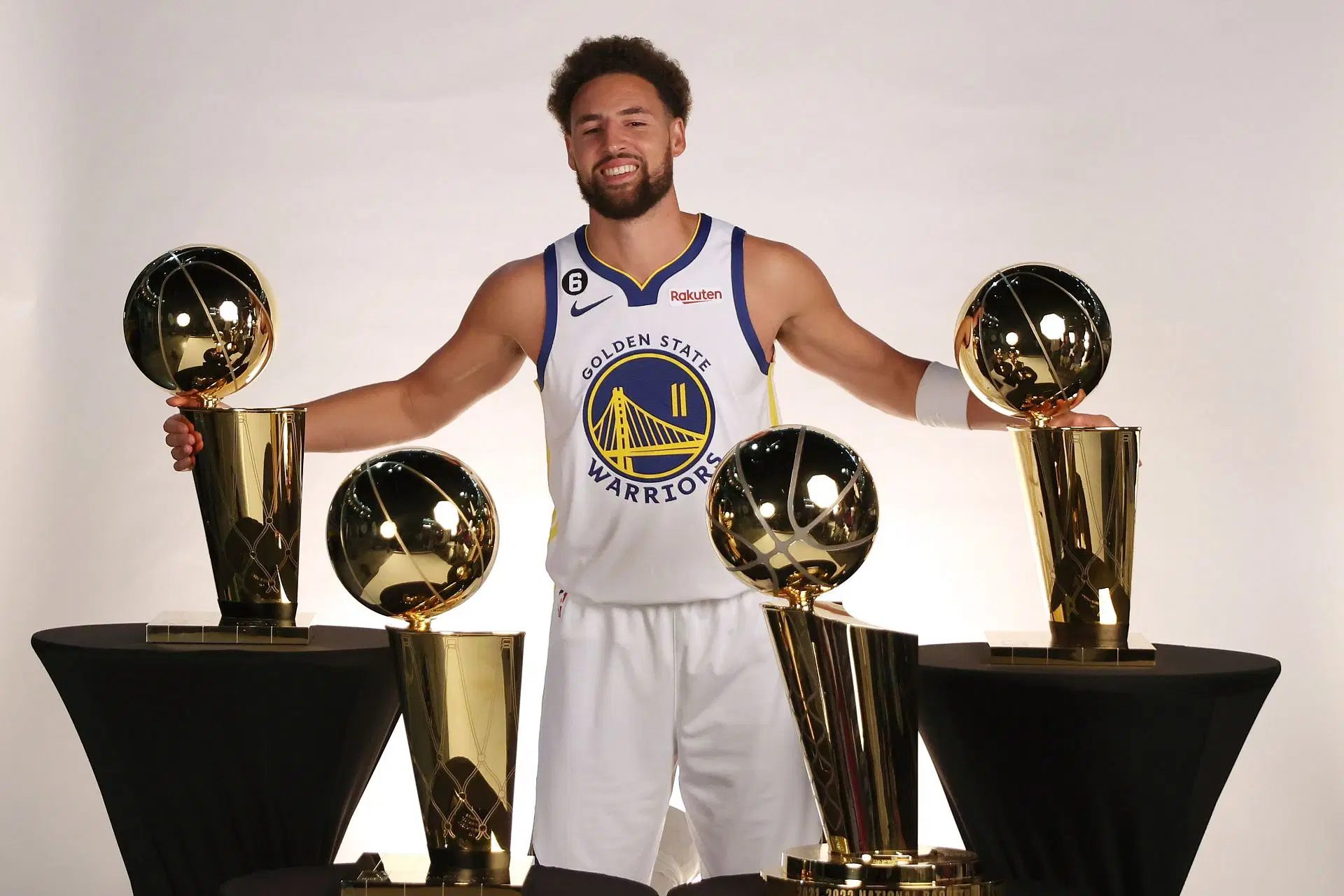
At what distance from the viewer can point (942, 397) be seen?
7.55 feet

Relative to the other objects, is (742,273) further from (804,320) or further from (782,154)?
(782,154)

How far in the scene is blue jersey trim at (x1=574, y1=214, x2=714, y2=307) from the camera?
2.38 m

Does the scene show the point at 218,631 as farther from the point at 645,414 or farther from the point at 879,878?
the point at 879,878

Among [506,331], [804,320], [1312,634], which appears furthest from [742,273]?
[1312,634]

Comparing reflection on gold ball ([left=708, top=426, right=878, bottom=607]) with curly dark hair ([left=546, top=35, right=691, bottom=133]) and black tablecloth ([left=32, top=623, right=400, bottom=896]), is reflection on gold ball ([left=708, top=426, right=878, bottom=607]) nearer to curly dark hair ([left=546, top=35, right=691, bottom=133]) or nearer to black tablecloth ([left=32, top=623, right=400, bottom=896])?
black tablecloth ([left=32, top=623, right=400, bottom=896])

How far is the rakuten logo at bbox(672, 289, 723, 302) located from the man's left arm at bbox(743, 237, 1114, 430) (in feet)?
0.22

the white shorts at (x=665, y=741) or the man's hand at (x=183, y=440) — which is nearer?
the man's hand at (x=183, y=440)

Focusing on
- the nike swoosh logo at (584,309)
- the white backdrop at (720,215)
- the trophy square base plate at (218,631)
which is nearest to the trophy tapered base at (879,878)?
the trophy square base plate at (218,631)

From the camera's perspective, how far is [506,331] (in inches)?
97.2

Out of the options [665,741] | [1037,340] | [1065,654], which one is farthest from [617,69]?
[1065,654]

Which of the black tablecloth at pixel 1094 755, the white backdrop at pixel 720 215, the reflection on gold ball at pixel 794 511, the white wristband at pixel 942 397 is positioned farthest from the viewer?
the white backdrop at pixel 720 215

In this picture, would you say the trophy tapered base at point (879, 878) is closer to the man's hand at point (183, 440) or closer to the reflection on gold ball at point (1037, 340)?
the reflection on gold ball at point (1037, 340)

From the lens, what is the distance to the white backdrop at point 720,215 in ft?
12.6

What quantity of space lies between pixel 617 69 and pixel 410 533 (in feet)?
3.70
